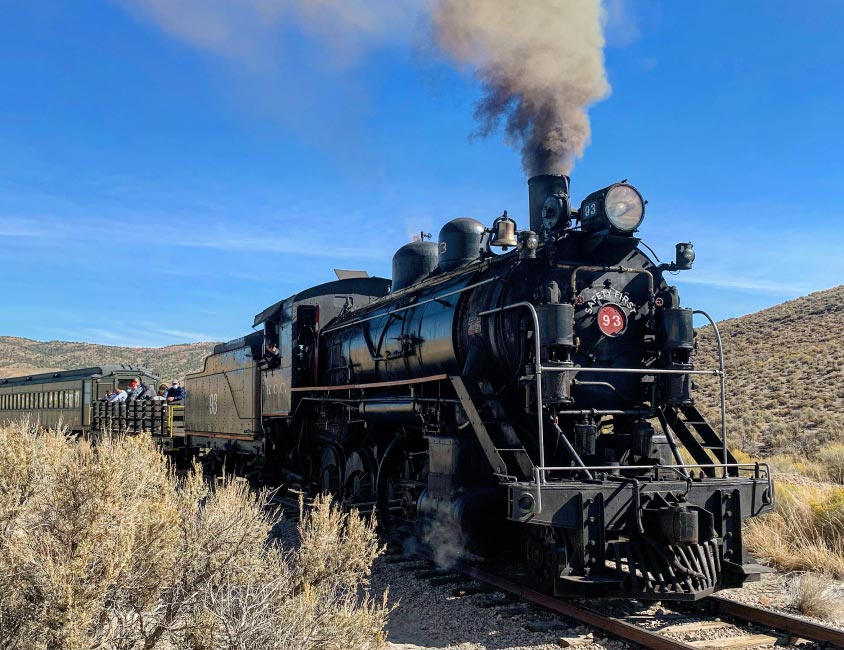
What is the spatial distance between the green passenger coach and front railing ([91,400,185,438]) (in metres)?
1.37

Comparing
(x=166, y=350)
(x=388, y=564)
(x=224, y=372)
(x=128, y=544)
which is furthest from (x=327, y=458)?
(x=166, y=350)

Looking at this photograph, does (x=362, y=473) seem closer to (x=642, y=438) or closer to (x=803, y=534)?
(x=642, y=438)

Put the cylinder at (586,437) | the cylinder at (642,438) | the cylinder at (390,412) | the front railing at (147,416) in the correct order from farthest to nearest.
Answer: the front railing at (147,416) → the cylinder at (390,412) → the cylinder at (642,438) → the cylinder at (586,437)

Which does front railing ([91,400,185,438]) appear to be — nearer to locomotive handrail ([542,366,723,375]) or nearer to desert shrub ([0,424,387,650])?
desert shrub ([0,424,387,650])

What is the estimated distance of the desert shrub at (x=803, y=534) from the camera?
8.06 metres

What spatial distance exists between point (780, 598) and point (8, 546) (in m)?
6.60

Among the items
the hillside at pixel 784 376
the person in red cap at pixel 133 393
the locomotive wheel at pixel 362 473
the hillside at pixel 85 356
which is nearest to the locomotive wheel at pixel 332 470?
the locomotive wheel at pixel 362 473

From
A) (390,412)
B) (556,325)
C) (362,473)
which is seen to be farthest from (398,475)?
(556,325)

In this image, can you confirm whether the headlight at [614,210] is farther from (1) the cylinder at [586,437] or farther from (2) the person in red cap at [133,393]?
(2) the person in red cap at [133,393]

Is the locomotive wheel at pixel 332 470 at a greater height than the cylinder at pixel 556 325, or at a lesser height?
lesser

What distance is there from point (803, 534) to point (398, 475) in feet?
16.7

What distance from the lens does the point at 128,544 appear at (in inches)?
163

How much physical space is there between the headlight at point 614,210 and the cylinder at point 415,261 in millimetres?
4617

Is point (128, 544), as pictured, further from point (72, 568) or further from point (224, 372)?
point (224, 372)
